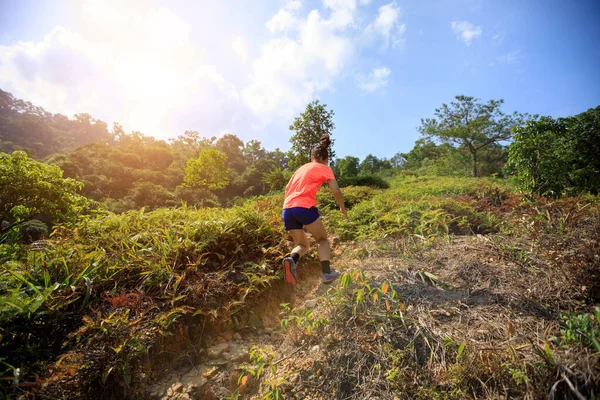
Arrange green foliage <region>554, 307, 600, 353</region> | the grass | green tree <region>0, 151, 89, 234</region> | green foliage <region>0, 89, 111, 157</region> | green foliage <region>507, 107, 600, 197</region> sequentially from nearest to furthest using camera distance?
green foliage <region>554, 307, 600, 353</region> < the grass < green tree <region>0, 151, 89, 234</region> < green foliage <region>507, 107, 600, 197</region> < green foliage <region>0, 89, 111, 157</region>

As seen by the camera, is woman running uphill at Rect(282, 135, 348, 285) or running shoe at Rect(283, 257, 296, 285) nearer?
running shoe at Rect(283, 257, 296, 285)

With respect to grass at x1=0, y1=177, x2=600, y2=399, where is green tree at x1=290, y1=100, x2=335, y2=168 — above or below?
above

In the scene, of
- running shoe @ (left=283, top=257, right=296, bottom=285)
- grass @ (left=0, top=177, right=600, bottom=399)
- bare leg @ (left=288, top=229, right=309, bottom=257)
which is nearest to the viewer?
grass @ (left=0, top=177, right=600, bottom=399)

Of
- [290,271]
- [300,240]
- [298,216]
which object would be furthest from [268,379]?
[298,216]

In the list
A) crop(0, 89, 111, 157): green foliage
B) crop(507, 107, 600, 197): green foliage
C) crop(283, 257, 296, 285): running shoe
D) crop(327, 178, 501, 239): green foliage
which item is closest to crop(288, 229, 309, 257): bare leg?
crop(283, 257, 296, 285): running shoe

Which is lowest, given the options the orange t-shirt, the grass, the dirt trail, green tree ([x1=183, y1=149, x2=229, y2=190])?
the dirt trail

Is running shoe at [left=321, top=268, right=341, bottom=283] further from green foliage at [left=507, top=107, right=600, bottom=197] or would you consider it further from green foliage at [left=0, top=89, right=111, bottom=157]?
green foliage at [left=0, top=89, right=111, bottom=157]

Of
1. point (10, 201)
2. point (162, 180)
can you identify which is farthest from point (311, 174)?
point (162, 180)

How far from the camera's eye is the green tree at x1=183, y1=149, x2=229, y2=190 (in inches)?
762

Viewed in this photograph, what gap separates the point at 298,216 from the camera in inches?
122

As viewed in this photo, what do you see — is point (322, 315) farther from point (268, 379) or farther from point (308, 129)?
point (308, 129)

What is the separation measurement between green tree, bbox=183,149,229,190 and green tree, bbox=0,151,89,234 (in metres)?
14.9

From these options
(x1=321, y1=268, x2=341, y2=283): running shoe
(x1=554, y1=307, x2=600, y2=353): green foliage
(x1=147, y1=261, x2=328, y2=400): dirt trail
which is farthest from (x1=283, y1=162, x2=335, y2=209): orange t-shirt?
(x1=554, y1=307, x2=600, y2=353): green foliage

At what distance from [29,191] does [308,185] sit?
5308 millimetres
